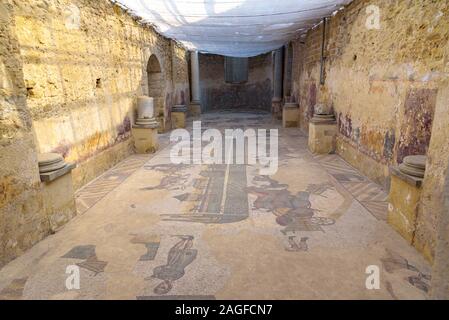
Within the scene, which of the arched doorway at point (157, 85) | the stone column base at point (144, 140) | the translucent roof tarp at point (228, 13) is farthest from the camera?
the arched doorway at point (157, 85)

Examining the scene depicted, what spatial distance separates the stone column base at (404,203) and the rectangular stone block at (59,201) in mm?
3875

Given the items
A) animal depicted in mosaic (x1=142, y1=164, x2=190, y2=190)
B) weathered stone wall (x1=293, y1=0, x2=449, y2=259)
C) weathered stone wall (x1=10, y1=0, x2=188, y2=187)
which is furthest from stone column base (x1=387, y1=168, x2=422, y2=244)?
weathered stone wall (x1=10, y1=0, x2=188, y2=187)

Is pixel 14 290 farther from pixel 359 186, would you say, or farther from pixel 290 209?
pixel 359 186

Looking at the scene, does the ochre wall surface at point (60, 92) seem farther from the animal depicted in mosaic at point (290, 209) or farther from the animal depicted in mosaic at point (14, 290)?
the animal depicted in mosaic at point (290, 209)

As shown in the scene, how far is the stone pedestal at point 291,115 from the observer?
11016 millimetres

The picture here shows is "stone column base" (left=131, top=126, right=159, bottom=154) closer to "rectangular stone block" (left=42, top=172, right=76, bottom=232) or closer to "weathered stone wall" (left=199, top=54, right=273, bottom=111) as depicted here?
"rectangular stone block" (left=42, top=172, right=76, bottom=232)

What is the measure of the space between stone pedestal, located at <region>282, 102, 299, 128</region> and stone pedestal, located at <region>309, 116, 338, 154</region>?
398 centimetres

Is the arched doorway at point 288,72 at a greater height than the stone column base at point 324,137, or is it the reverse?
the arched doorway at point 288,72

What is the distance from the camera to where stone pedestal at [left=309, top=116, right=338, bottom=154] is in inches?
278

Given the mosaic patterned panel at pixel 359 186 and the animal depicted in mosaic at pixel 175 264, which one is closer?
the animal depicted in mosaic at pixel 175 264

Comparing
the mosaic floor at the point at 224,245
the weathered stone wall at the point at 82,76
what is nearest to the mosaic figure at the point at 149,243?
the mosaic floor at the point at 224,245

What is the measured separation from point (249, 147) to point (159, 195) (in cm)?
368
